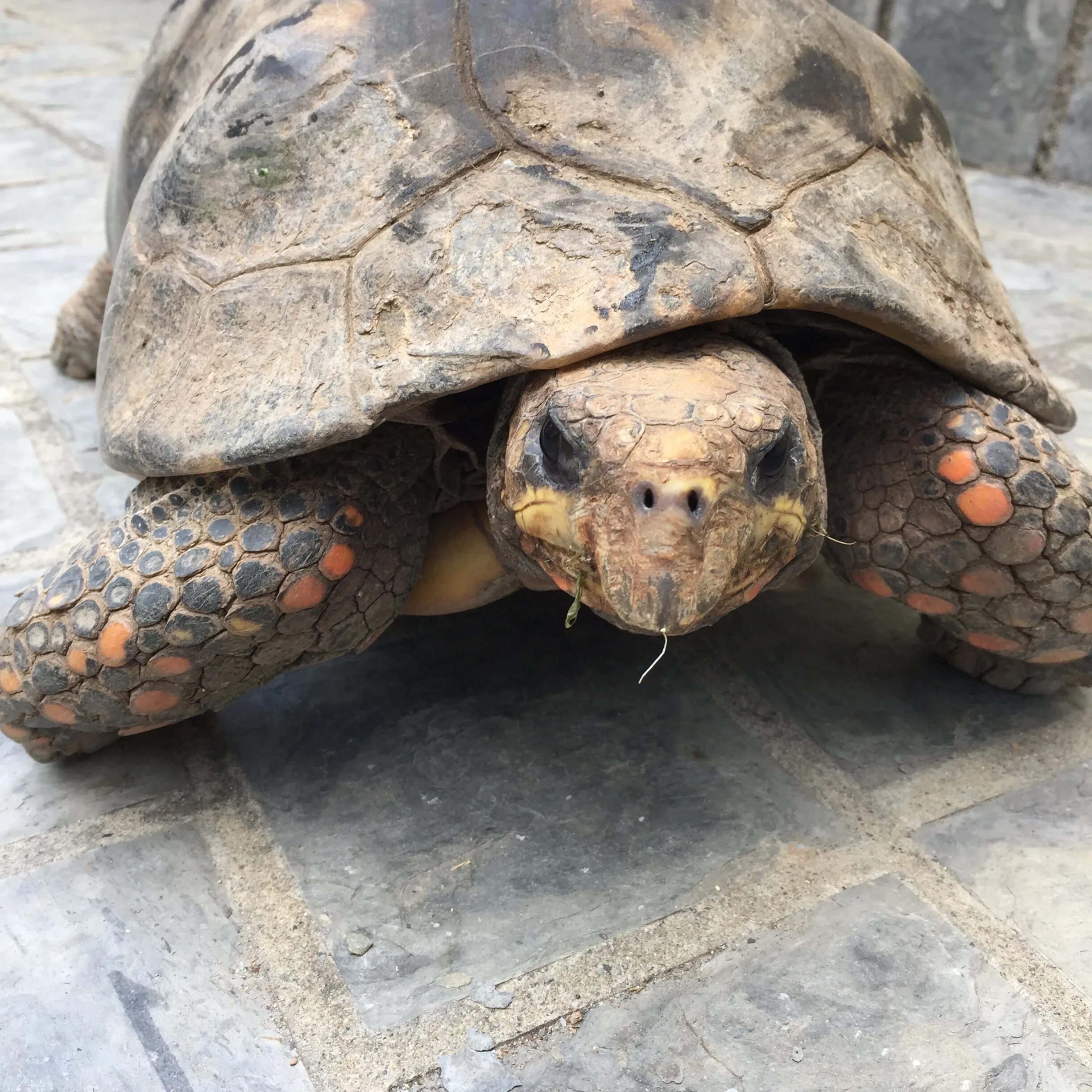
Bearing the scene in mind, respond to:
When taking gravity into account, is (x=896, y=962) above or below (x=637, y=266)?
below

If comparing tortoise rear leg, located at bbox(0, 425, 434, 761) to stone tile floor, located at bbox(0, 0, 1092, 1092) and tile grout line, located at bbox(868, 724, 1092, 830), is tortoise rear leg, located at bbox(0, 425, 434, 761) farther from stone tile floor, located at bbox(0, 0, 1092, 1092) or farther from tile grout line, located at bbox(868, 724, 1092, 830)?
tile grout line, located at bbox(868, 724, 1092, 830)

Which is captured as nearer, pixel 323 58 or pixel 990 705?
pixel 323 58

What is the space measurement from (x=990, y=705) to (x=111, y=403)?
1.65 m

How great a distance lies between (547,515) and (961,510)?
28.3 inches

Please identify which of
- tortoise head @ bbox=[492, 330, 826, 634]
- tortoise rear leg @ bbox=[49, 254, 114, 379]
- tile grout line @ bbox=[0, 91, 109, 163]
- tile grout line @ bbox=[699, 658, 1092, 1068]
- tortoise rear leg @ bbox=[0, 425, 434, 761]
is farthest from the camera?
tile grout line @ bbox=[0, 91, 109, 163]

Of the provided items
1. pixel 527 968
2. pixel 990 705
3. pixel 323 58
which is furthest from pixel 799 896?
pixel 323 58

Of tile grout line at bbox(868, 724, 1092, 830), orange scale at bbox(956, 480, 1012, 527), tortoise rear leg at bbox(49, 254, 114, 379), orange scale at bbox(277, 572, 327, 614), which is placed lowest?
tortoise rear leg at bbox(49, 254, 114, 379)

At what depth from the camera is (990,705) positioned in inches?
84.5

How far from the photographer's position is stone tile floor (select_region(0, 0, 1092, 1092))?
1489 mm

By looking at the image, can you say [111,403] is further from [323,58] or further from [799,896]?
[799,896]

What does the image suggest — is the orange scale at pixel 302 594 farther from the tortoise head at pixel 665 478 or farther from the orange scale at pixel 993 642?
the orange scale at pixel 993 642

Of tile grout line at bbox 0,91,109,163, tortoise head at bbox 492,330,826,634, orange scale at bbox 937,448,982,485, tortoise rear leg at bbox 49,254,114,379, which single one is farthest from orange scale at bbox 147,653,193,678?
tile grout line at bbox 0,91,109,163

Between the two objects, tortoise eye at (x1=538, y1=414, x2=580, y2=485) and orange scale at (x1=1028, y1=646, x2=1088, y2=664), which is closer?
tortoise eye at (x1=538, y1=414, x2=580, y2=485)

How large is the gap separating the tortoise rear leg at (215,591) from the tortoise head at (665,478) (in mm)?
291
